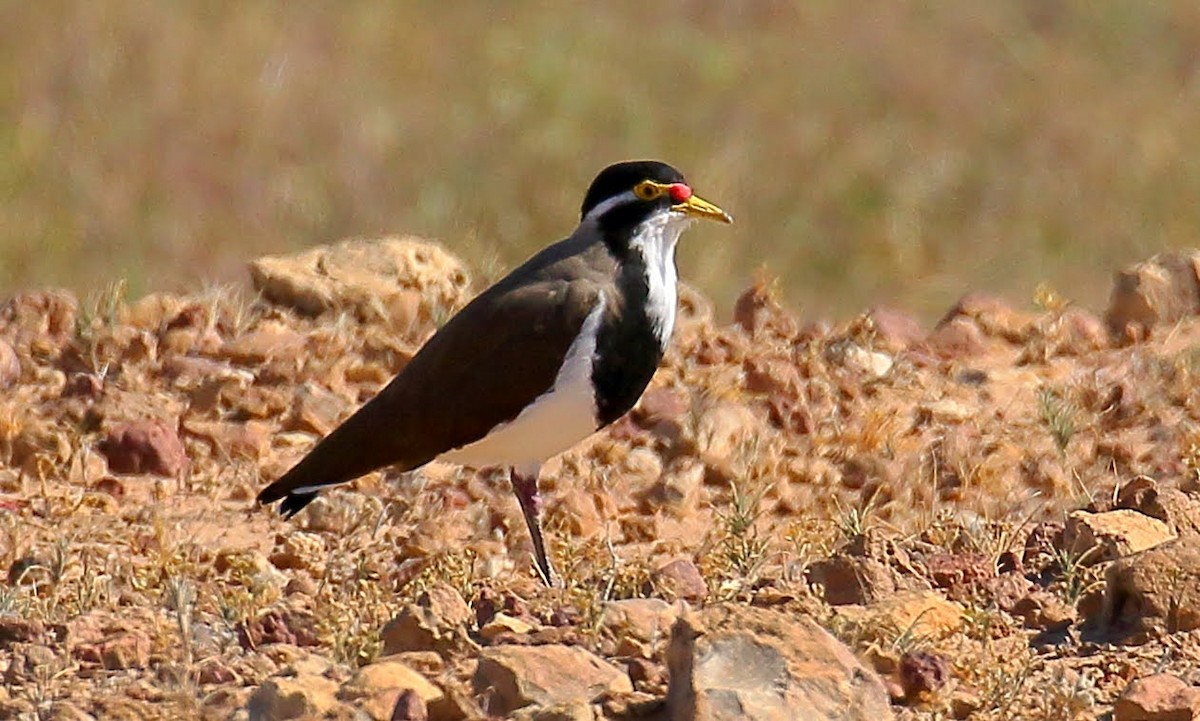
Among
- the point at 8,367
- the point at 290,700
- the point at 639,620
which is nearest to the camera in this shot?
the point at 290,700

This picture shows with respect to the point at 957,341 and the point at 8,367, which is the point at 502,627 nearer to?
the point at 8,367

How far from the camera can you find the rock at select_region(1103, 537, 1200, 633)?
515 cm

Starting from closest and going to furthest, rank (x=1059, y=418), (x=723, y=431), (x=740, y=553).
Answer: (x=740, y=553) → (x=1059, y=418) → (x=723, y=431)

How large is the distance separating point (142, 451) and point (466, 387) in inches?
50.1

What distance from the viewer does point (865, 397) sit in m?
8.02

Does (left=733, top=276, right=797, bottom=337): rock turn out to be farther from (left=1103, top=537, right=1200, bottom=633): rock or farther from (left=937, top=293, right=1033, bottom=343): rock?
(left=1103, top=537, right=1200, bottom=633): rock

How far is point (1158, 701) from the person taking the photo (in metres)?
4.60

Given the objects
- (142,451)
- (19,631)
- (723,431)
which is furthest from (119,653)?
(723,431)

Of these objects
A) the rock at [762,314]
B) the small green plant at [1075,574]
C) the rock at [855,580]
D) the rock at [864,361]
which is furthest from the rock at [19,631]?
the rock at [762,314]

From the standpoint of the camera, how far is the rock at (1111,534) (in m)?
5.57

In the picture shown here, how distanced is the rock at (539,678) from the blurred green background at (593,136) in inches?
317

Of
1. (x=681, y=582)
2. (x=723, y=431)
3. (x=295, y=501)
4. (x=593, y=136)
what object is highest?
(x=593, y=136)

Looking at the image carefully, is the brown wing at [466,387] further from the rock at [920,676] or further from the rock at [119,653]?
the rock at [920,676]

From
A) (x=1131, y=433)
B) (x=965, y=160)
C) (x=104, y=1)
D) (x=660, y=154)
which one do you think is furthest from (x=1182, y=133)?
(x=1131, y=433)
